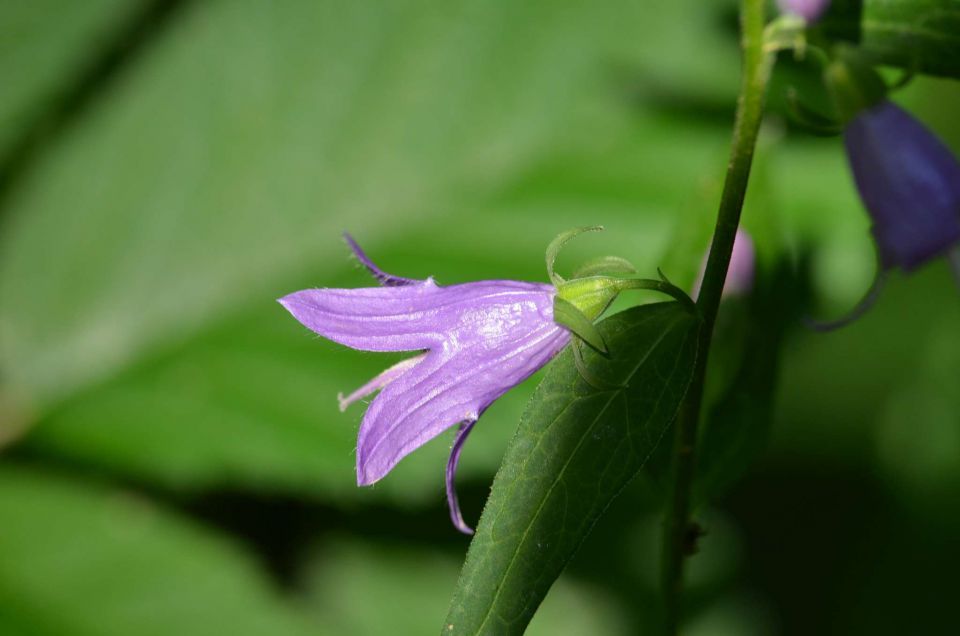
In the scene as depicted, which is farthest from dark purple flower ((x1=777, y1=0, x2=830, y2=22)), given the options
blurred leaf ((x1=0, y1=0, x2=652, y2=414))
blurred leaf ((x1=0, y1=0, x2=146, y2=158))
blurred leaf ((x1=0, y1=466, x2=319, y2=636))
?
blurred leaf ((x1=0, y1=0, x2=146, y2=158))

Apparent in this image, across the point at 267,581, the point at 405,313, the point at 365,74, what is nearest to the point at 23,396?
the point at 267,581

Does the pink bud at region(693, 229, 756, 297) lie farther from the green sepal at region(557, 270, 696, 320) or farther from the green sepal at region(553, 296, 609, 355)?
the green sepal at region(553, 296, 609, 355)

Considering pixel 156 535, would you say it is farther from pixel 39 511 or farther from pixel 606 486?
pixel 606 486

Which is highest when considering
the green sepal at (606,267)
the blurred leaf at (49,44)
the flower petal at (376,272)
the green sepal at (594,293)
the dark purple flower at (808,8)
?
the blurred leaf at (49,44)

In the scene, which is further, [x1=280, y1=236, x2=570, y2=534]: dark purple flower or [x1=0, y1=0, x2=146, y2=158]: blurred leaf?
[x1=0, y1=0, x2=146, y2=158]: blurred leaf

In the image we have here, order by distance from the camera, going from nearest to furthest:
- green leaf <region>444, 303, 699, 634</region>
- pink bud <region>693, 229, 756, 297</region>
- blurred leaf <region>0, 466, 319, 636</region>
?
green leaf <region>444, 303, 699, 634</region>, pink bud <region>693, 229, 756, 297</region>, blurred leaf <region>0, 466, 319, 636</region>

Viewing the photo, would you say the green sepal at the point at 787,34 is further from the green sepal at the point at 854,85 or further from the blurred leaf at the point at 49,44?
the blurred leaf at the point at 49,44

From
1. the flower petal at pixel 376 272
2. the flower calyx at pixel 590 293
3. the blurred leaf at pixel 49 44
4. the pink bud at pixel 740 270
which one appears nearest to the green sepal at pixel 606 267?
the flower calyx at pixel 590 293
